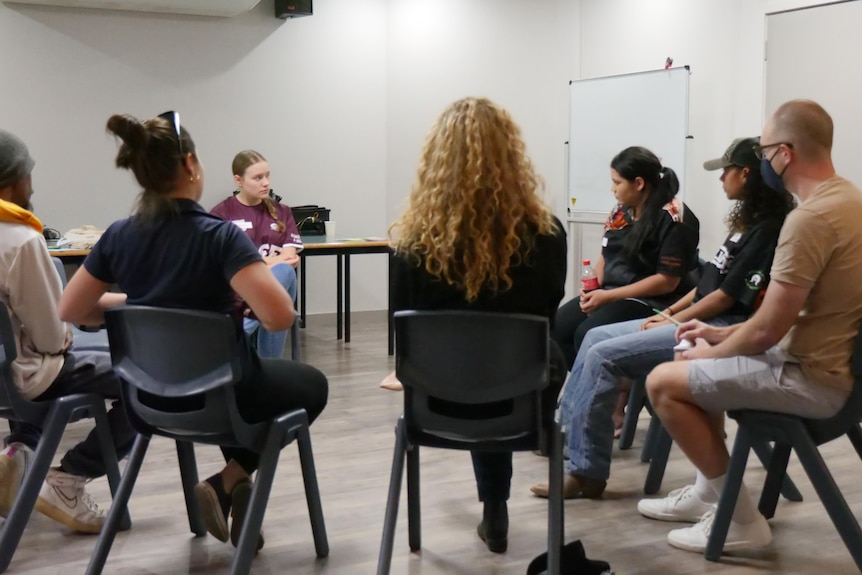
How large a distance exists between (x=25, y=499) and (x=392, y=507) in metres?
1.03

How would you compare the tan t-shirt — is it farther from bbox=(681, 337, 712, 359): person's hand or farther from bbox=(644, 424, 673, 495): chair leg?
bbox=(644, 424, 673, 495): chair leg

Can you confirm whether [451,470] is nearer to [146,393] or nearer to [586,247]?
[146,393]

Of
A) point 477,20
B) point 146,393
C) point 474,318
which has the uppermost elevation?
point 477,20

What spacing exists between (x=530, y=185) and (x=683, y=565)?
1143mm

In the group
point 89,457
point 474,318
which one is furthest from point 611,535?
point 89,457

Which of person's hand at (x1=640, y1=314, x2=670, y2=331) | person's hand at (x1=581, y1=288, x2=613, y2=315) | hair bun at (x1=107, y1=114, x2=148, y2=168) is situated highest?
hair bun at (x1=107, y1=114, x2=148, y2=168)

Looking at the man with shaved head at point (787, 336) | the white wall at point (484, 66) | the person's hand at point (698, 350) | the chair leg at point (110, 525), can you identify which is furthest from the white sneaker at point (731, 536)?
the white wall at point (484, 66)

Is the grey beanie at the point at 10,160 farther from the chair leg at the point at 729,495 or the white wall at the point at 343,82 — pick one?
the white wall at the point at 343,82

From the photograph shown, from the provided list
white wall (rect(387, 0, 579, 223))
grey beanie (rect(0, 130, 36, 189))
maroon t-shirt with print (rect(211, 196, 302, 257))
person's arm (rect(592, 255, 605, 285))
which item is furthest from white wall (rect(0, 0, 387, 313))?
grey beanie (rect(0, 130, 36, 189))

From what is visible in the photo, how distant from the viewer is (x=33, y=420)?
8.34 ft

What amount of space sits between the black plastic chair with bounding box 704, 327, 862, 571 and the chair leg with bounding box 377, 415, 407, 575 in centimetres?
91

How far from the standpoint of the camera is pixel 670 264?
3369 millimetres

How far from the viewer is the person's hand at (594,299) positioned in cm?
350

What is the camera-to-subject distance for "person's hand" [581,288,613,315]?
3.50m
